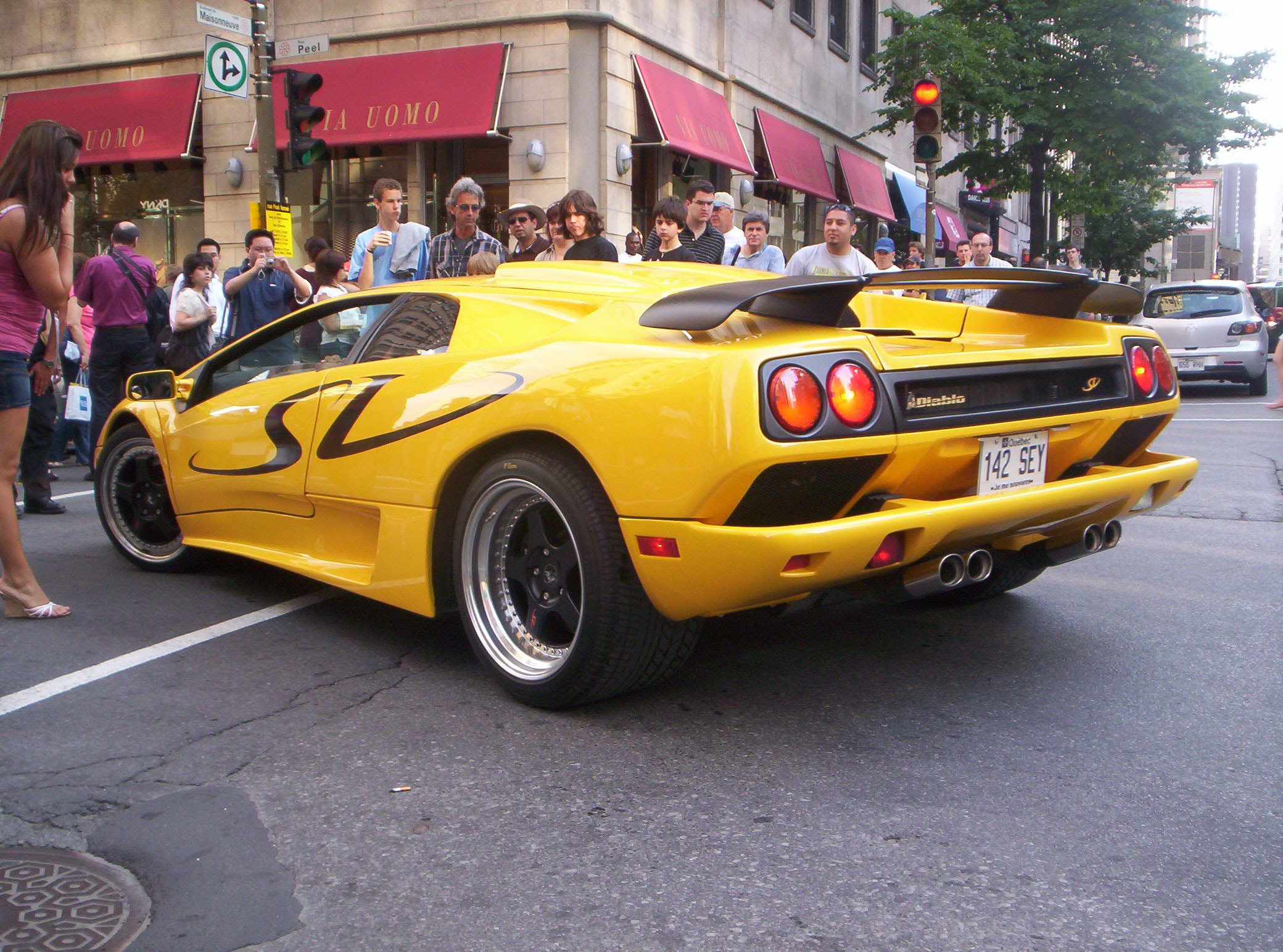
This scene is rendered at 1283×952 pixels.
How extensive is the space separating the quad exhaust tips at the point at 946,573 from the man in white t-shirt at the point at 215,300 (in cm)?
701

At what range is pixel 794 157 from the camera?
21547 millimetres

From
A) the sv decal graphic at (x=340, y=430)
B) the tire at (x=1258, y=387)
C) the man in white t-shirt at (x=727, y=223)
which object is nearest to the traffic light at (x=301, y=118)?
the man in white t-shirt at (x=727, y=223)

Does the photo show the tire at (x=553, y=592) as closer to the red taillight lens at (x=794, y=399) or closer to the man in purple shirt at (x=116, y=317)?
the red taillight lens at (x=794, y=399)

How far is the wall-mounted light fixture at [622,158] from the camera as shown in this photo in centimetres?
1552

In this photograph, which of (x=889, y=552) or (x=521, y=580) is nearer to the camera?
(x=889, y=552)

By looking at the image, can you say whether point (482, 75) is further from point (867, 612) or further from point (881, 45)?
point (881, 45)

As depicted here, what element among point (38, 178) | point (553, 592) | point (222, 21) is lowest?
point (553, 592)

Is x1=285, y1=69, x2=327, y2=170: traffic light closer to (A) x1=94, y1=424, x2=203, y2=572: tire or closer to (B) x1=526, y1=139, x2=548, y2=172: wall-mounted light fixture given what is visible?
(B) x1=526, y1=139, x2=548, y2=172: wall-mounted light fixture

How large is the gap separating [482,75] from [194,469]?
1151 centimetres

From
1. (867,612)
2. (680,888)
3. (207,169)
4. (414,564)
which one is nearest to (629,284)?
(414,564)

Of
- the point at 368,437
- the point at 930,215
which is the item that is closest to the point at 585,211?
the point at 368,437

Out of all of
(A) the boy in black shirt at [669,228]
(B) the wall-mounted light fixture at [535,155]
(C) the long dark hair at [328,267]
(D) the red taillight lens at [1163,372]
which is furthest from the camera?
(B) the wall-mounted light fixture at [535,155]

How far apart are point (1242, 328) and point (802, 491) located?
53.0 feet

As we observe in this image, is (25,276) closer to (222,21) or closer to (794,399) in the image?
(794,399)
